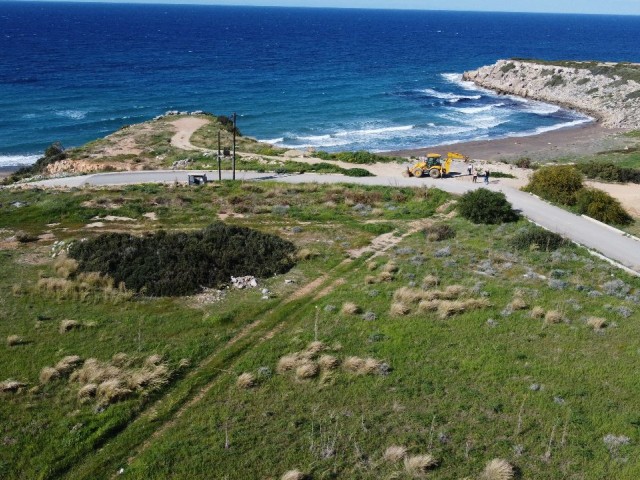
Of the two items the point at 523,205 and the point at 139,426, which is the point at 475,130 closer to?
the point at 523,205

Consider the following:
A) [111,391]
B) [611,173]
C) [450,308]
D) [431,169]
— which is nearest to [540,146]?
[611,173]

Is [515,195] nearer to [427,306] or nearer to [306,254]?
[306,254]

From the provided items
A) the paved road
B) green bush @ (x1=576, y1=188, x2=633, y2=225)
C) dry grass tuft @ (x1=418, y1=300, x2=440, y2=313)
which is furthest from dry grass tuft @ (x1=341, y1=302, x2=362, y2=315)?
green bush @ (x1=576, y1=188, x2=633, y2=225)

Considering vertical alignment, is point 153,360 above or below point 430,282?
below

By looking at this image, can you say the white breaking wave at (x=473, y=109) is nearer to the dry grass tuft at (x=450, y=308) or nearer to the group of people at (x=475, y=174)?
the group of people at (x=475, y=174)

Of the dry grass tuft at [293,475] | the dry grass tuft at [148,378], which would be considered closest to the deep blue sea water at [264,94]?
the dry grass tuft at [148,378]

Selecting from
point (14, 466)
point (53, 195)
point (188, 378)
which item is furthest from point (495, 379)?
point (53, 195)
